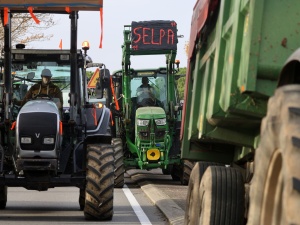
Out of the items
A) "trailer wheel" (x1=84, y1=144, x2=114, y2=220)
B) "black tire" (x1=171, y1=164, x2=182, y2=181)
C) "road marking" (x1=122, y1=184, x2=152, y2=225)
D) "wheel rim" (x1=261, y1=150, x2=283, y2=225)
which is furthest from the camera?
"black tire" (x1=171, y1=164, x2=182, y2=181)

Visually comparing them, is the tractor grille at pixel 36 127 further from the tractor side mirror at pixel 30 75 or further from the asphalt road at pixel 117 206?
the tractor side mirror at pixel 30 75

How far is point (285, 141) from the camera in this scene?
5.02 meters

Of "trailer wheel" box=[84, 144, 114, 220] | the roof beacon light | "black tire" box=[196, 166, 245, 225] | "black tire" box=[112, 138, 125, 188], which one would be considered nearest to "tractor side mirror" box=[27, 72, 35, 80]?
the roof beacon light

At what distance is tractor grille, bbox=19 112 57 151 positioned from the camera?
15.9 m

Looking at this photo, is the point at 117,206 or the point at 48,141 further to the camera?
the point at 117,206

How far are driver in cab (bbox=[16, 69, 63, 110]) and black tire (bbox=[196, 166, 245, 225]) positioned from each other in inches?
313

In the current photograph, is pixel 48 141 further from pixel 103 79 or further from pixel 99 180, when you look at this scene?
pixel 103 79

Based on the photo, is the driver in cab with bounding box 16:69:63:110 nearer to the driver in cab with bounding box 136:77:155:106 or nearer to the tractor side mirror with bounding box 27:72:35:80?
the tractor side mirror with bounding box 27:72:35:80

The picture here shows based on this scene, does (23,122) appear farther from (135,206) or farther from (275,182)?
(275,182)

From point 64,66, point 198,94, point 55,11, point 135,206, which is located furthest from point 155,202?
point 198,94

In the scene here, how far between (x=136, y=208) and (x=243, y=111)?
1243 cm

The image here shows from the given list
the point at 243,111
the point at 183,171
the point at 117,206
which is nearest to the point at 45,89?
the point at 117,206

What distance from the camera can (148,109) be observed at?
85.4ft

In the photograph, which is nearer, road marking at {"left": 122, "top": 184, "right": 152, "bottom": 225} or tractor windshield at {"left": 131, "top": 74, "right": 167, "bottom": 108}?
road marking at {"left": 122, "top": 184, "right": 152, "bottom": 225}
